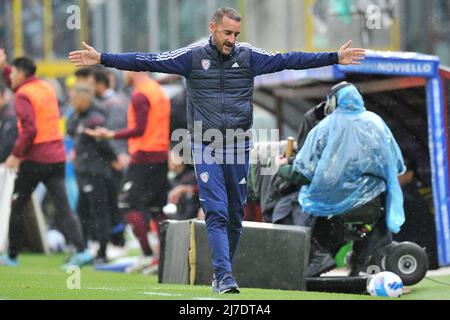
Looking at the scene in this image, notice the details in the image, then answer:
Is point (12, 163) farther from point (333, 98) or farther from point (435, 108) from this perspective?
point (435, 108)

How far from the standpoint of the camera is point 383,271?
36.0 feet

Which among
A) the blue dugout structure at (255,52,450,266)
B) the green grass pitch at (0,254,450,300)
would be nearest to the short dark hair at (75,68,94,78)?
the green grass pitch at (0,254,450,300)

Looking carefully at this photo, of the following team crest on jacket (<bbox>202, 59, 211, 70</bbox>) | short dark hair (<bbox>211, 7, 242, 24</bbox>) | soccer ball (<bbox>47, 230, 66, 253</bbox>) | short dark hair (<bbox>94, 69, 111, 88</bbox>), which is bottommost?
soccer ball (<bbox>47, 230, 66, 253</bbox>)

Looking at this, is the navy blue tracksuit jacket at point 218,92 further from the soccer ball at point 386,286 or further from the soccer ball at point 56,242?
the soccer ball at point 56,242

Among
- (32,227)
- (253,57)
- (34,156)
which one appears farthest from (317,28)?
(253,57)

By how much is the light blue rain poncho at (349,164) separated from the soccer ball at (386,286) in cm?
92

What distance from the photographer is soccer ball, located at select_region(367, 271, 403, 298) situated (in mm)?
10266

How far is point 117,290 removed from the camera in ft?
32.9

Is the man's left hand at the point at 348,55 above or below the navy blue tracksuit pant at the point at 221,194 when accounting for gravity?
above

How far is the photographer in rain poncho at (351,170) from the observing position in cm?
1121

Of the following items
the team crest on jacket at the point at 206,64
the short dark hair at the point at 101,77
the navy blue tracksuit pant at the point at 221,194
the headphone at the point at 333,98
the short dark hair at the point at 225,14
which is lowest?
the navy blue tracksuit pant at the point at 221,194

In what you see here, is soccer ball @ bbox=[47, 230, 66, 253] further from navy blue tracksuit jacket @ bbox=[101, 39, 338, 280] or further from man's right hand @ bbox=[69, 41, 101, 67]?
man's right hand @ bbox=[69, 41, 101, 67]

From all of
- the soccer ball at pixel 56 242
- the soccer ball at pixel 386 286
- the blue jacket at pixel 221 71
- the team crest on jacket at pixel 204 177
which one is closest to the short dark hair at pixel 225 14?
the blue jacket at pixel 221 71

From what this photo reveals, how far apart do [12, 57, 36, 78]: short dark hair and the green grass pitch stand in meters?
2.09
